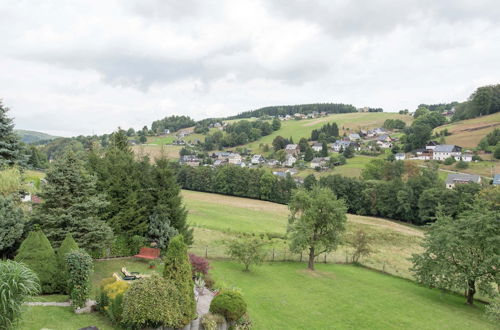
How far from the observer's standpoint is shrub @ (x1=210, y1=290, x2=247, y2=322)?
14.9 metres

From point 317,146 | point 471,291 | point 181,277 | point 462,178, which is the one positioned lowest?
point 471,291

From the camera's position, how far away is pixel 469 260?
22.3m

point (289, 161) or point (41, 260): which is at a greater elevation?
point (41, 260)

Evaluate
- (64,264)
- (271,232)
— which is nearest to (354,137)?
(271,232)

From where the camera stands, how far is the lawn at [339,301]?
1788 centimetres

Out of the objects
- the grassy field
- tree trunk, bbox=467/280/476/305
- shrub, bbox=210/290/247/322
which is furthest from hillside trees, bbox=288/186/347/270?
the grassy field

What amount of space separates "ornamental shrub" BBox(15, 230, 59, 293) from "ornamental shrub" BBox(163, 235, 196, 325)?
6.05 metres

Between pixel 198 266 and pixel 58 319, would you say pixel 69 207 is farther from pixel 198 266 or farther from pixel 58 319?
pixel 198 266

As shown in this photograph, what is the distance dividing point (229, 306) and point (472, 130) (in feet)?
447

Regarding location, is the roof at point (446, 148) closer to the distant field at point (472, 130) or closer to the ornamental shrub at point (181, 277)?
the distant field at point (472, 130)

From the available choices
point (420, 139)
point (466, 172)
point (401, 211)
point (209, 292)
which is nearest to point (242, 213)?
point (401, 211)

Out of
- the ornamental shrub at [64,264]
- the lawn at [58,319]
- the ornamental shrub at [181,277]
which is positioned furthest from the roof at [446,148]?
the lawn at [58,319]

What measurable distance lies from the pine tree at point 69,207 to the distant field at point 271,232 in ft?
35.1

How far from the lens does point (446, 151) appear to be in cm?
10656
